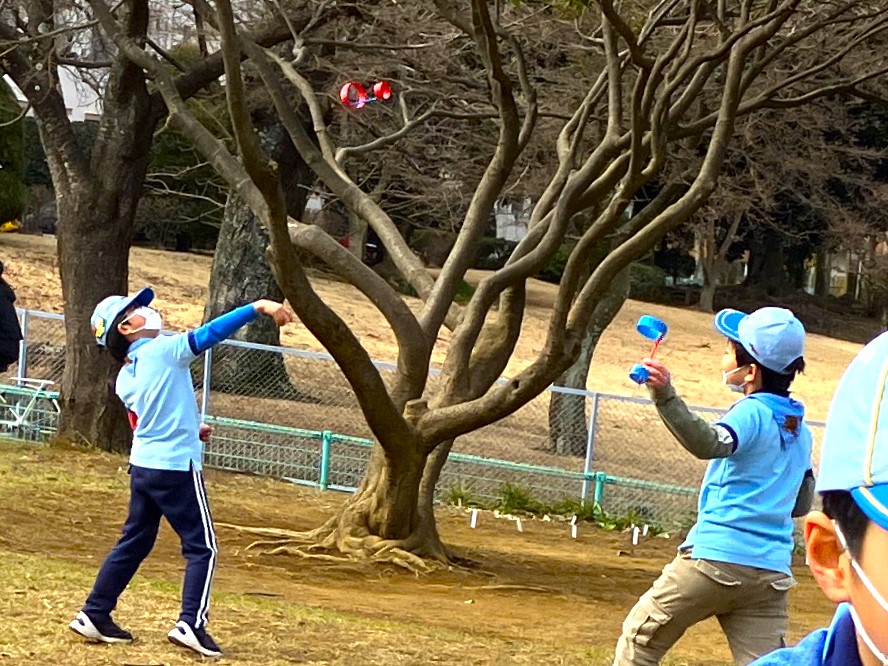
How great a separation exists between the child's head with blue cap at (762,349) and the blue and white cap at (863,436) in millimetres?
3173

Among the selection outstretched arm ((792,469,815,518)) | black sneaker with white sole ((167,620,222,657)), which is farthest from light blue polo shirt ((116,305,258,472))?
outstretched arm ((792,469,815,518))

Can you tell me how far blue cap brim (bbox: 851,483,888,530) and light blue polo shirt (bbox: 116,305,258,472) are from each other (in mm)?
4711

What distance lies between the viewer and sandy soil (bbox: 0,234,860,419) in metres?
24.0

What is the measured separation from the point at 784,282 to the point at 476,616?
33.4m

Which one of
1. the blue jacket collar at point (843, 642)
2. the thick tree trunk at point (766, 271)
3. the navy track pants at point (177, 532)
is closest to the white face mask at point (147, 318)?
the navy track pants at point (177, 532)

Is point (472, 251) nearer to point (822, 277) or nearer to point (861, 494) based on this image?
point (861, 494)

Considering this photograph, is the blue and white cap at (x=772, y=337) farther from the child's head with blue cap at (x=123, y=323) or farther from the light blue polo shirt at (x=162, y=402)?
the child's head with blue cap at (x=123, y=323)

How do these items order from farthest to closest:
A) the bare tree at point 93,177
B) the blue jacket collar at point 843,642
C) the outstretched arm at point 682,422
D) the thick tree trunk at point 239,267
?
the thick tree trunk at point 239,267, the bare tree at point 93,177, the outstretched arm at point 682,422, the blue jacket collar at point 843,642

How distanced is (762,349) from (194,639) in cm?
271

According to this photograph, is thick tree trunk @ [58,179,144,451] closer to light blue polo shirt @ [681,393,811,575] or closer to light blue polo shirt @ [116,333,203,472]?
light blue polo shirt @ [116,333,203,472]

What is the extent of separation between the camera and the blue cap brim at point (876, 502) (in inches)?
57.4

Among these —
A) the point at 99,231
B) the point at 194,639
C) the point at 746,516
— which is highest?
the point at 99,231

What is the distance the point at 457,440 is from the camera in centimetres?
1652

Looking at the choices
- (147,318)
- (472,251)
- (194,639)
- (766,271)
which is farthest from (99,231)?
(766,271)
